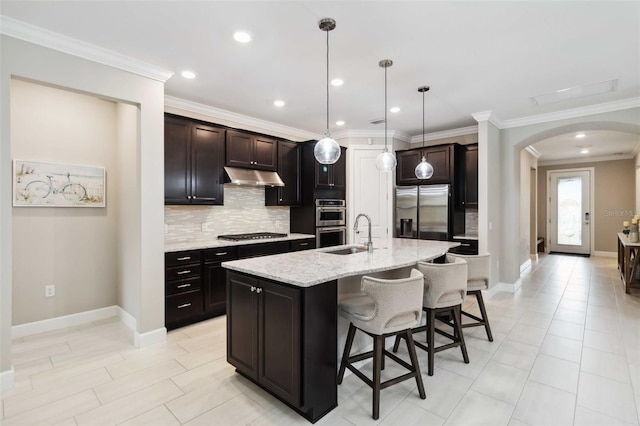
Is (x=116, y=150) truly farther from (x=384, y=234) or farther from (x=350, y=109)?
(x=384, y=234)

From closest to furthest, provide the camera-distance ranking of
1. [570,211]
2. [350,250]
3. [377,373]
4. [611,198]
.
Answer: [377,373], [350,250], [611,198], [570,211]

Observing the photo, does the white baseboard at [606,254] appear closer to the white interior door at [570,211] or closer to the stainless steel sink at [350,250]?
the white interior door at [570,211]

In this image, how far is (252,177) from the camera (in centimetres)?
445

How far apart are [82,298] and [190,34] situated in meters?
3.28

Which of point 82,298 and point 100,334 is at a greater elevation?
point 82,298

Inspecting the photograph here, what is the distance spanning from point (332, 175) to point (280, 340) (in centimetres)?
369

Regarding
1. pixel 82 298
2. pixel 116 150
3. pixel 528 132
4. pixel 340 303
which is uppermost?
pixel 528 132

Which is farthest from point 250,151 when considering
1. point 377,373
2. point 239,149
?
point 377,373

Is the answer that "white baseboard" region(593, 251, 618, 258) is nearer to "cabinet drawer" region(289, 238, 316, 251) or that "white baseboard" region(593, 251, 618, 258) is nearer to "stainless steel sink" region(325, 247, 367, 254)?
"cabinet drawer" region(289, 238, 316, 251)

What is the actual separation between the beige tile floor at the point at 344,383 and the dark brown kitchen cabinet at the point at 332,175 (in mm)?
2641

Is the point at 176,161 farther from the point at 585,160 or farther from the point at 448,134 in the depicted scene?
the point at 585,160

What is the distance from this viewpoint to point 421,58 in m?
2.96

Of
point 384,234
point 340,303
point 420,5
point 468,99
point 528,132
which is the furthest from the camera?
point 384,234

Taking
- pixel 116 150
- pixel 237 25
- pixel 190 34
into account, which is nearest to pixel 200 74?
pixel 190 34
